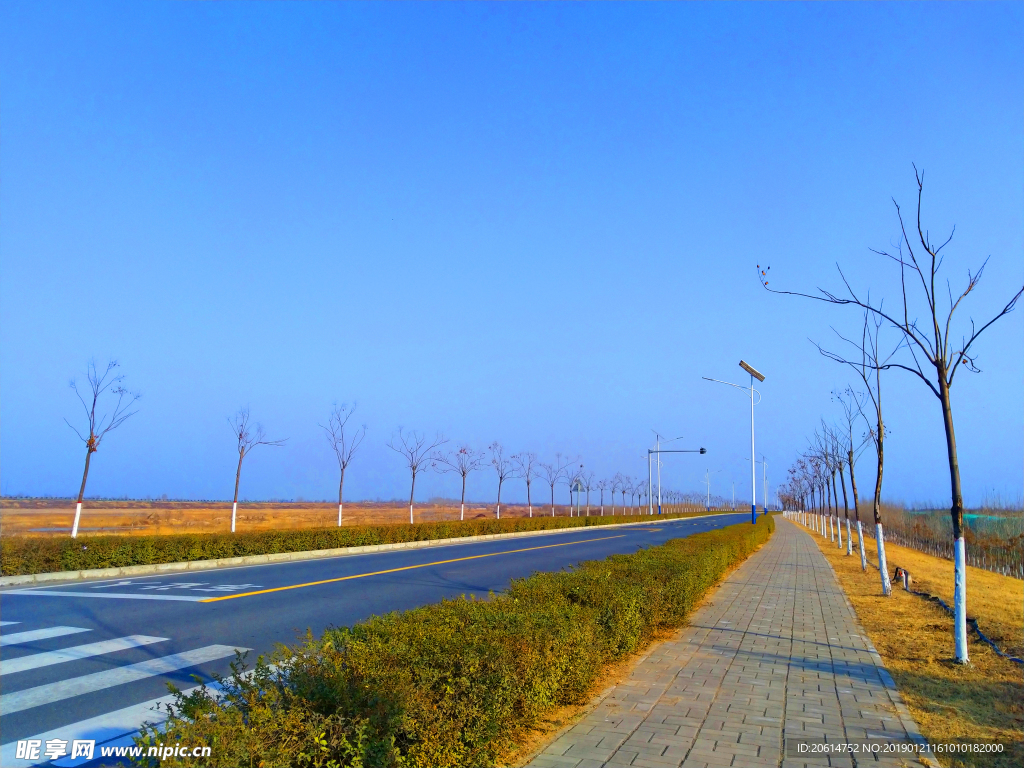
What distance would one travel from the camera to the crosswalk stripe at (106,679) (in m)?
6.14

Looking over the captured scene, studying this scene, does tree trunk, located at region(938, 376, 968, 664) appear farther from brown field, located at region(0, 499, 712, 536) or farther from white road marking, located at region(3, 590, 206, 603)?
brown field, located at region(0, 499, 712, 536)

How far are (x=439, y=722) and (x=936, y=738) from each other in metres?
3.97

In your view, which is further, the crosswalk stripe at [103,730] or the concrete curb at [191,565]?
the concrete curb at [191,565]

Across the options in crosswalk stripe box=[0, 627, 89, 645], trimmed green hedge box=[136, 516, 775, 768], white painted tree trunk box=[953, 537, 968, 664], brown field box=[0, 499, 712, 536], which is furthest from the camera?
brown field box=[0, 499, 712, 536]

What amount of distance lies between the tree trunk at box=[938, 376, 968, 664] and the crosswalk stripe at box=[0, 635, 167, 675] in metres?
9.37

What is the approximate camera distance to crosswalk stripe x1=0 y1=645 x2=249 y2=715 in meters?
6.14

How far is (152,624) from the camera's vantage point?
9.61m

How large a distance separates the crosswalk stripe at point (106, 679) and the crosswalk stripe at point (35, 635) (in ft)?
6.96

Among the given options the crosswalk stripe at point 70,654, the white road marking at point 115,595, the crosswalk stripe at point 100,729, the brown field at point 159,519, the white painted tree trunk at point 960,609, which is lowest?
the brown field at point 159,519

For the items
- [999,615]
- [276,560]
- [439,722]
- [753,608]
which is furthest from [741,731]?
[276,560]

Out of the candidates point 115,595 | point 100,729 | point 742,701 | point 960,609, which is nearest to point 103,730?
point 100,729

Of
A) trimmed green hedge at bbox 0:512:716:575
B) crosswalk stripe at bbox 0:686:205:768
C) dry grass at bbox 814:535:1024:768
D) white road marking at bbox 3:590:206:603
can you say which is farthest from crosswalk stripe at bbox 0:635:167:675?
dry grass at bbox 814:535:1024:768

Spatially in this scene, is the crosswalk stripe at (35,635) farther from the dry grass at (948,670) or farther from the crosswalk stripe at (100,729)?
the dry grass at (948,670)

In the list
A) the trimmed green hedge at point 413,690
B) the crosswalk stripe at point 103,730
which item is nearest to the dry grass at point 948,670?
the trimmed green hedge at point 413,690
